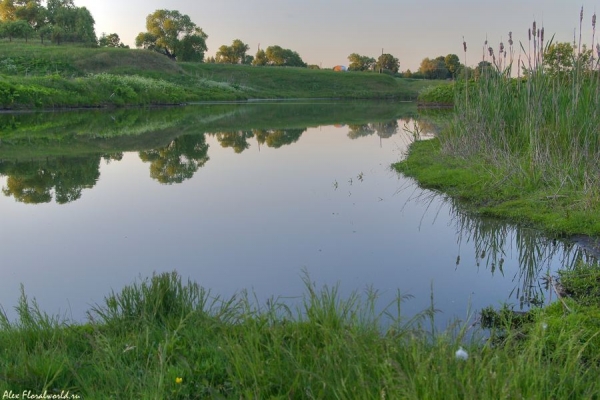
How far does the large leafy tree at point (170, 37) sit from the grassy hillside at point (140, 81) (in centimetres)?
917

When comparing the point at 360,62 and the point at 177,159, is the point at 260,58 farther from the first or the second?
the point at 177,159

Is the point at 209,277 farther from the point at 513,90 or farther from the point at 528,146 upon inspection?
the point at 513,90

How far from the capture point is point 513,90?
9602mm

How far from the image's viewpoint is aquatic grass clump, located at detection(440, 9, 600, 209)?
24.1 feet

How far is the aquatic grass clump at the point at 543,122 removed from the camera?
7336 millimetres

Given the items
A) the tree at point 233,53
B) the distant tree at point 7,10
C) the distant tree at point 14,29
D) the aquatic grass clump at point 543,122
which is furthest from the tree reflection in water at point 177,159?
the tree at point 233,53

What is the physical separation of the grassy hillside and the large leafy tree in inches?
361

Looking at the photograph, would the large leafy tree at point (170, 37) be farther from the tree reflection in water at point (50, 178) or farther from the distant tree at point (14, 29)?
the tree reflection in water at point (50, 178)

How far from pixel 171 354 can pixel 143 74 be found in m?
47.6

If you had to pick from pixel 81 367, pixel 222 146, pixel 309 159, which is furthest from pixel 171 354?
pixel 222 146

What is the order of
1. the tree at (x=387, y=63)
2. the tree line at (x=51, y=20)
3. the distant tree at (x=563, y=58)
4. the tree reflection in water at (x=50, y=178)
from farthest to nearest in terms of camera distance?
1. the tree at (x=387, y=63)
2. the tree line at (x=51, y=20)
3. the tree reflection in water at (x=50, y=178)
4. the distant tree at (x=563, y=58)

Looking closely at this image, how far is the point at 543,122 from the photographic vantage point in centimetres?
810

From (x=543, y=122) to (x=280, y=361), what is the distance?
6642mm

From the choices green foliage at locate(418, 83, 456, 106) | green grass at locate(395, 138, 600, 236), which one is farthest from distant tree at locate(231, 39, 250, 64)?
green grass at locate(395, 138, 600, 236)
